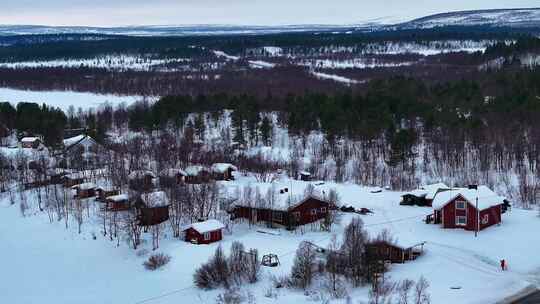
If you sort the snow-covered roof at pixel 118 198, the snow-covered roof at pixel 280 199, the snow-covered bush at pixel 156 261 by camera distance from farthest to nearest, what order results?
the snow-covered roof at pixel 118 198, the snow-covered roof at pixel 280 199, the snow-covered bush at pixel 156 261

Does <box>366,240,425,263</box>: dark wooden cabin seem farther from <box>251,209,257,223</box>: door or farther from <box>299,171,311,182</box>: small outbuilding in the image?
<box>299,171,311,182</box>: small outbuilding

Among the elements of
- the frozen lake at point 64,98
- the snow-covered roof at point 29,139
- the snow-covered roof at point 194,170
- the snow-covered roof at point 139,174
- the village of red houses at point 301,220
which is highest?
the frozen lake at point 64,98

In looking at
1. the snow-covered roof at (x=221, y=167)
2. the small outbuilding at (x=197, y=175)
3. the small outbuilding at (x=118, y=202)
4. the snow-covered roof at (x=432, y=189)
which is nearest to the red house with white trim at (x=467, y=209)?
the snow-covered roof at (x=432, y=189)

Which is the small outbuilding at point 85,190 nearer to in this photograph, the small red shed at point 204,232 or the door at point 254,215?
the small red shed at point 204,232

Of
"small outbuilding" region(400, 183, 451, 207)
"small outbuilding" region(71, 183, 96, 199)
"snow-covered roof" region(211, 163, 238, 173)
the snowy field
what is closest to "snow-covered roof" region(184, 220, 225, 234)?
the snowy field

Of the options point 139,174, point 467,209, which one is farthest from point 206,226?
point 467,209

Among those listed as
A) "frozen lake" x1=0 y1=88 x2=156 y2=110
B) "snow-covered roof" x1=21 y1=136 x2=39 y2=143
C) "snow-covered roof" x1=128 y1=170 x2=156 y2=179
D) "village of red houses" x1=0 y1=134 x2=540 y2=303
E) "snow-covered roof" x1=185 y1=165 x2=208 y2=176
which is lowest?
"village of red houses" x1=0 y1=134 x2=540 y2=303
